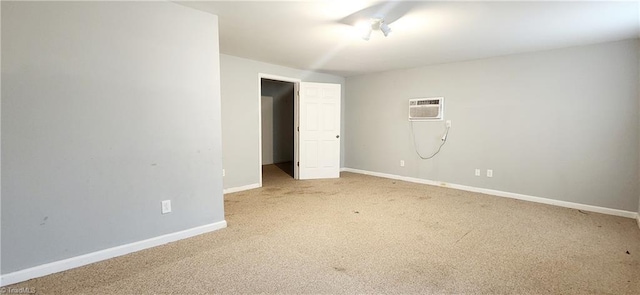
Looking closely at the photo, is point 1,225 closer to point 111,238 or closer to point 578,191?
point 111,238

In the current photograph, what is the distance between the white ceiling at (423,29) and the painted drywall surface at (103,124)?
1.83ft

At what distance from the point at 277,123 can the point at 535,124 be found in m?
5.68

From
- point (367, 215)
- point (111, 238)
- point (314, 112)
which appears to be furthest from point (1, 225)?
point (314, 112)

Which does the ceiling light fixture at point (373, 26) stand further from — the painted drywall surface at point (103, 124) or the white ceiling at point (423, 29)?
the painted drywall surface at point (103, 124)

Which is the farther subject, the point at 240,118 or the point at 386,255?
the point at 240,118

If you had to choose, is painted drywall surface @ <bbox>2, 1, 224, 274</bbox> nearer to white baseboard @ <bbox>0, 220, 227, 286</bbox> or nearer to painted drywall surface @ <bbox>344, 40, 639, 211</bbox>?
white baseboard @ <bbox>0, 220, 227, 286</bbox>

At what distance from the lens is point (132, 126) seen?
2.21m

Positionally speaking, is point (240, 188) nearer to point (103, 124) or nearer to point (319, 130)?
point (319, 130)

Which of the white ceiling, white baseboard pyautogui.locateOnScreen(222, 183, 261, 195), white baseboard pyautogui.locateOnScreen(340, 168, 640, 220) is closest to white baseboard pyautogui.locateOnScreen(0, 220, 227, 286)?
white baseboard pyautogui.locateOnScreen(222, 183, 261, 195)

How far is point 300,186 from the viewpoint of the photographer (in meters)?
4.70

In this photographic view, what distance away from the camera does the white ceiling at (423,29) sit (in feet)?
7.88

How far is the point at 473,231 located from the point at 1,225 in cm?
367

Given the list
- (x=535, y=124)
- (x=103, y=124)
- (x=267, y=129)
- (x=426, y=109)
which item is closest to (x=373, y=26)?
(x=103, y=124)

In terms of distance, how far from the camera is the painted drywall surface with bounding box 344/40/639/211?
3.24 meters
